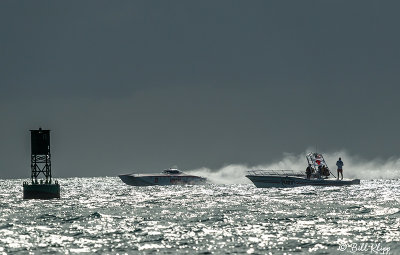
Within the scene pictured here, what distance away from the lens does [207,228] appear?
48562 mm

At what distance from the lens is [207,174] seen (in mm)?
178875

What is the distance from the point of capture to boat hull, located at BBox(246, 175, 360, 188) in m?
103

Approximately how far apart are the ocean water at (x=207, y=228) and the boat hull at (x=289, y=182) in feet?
104

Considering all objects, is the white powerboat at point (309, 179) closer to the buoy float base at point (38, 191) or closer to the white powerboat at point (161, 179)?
the buoy float base at point (38, 191)

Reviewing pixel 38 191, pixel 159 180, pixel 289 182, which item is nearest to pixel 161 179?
pixel 159 180

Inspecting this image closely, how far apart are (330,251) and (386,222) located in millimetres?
13617

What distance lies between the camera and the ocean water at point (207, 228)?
129ft

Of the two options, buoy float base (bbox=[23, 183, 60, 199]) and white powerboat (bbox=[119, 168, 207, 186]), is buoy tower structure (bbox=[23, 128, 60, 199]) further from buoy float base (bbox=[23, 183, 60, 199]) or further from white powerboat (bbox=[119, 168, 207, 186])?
white powerboat (bbox=[119, 168, 207, 186])

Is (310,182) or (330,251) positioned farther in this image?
(310,182)

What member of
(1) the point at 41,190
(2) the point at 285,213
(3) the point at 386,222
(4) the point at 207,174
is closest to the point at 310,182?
(1) the point at 41,190

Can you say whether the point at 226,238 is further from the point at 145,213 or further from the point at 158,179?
the point at 158,179

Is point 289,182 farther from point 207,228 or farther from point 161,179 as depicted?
point 207,228

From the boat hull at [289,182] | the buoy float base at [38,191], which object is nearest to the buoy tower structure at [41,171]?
the buoy float base at [38,191]

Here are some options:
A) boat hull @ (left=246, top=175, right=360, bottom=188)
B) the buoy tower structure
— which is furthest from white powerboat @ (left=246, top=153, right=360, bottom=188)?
the buoy tower structure
